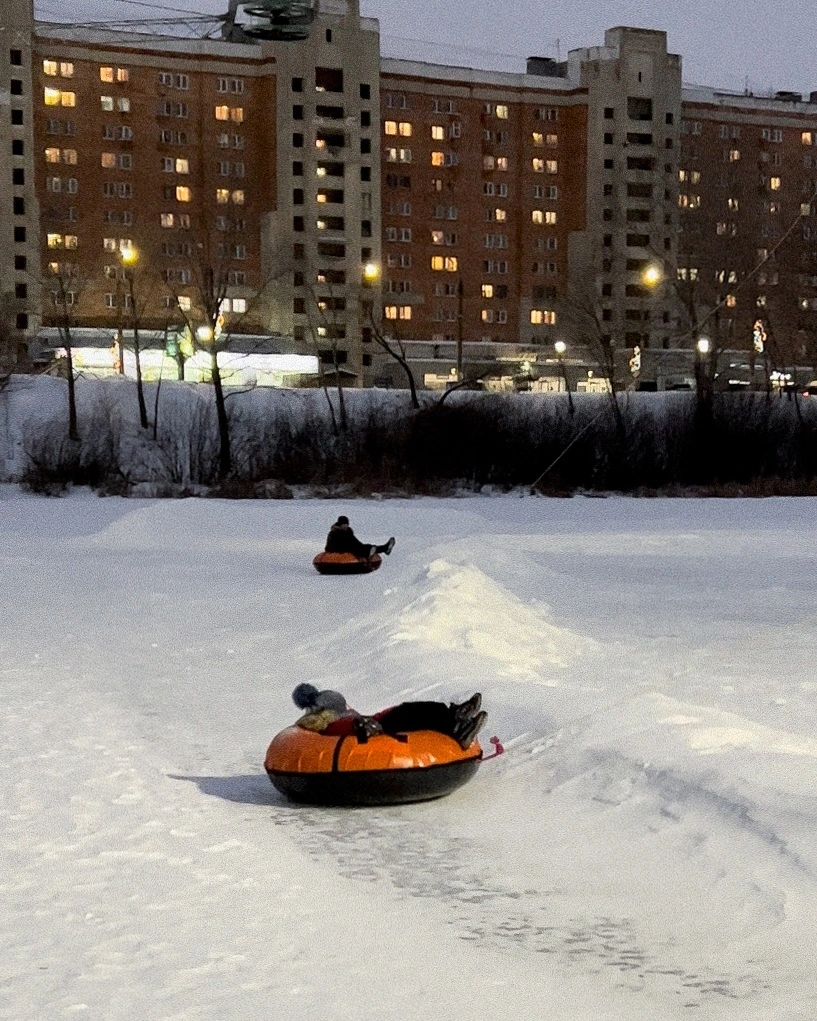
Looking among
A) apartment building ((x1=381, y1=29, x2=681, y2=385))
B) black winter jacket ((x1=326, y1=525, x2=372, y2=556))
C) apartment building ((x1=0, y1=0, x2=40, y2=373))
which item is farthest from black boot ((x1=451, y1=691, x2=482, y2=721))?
apartment building ((x1=381, y1=29, x2=681, y2=385))

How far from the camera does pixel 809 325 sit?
73562 millimetres

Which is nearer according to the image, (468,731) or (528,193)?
(468,731)

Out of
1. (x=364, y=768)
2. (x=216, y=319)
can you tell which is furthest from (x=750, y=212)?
(x=364, y=768)

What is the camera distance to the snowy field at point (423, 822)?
588 centimetres

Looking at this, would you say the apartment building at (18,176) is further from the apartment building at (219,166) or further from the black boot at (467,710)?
the black boot at (467,710)

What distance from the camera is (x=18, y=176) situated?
294ft

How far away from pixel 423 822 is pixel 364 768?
0.49 metres

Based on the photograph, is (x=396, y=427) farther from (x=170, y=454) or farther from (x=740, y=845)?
(x=740, y=845)

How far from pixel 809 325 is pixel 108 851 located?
7027cm

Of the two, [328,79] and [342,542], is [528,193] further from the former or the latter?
[342,542]

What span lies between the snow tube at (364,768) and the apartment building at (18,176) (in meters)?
80.2

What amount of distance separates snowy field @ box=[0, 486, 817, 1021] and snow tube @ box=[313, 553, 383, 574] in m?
2.92

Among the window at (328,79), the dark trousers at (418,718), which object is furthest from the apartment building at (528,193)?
the dark trousers at (418,718)

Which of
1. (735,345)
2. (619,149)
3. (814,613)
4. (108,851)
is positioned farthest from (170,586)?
(619,149)
